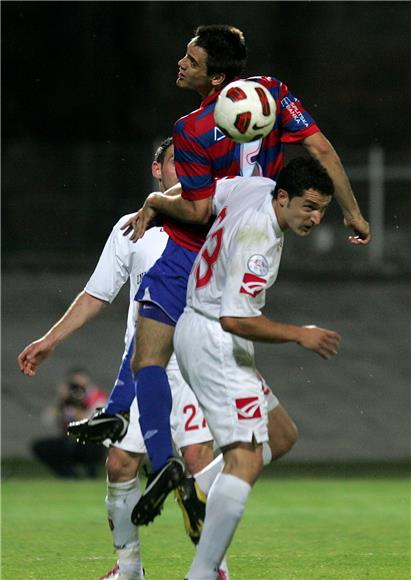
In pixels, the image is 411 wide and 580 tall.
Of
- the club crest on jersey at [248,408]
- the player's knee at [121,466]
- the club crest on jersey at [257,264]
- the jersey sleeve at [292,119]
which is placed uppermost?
the jersey sleeve at [292,119]

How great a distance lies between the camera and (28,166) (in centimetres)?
2148

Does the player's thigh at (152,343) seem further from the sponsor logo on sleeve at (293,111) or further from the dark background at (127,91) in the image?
the dark background at (127,91)

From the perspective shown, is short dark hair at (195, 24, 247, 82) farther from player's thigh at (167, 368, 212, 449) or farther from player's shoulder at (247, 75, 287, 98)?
player's thigh at (167, 368, 212, 449)

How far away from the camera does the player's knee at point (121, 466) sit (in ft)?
23.1

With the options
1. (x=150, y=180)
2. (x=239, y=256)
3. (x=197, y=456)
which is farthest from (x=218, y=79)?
(x=150, y=180)

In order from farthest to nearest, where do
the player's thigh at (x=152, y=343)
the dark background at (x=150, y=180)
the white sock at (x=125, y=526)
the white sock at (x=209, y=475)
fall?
1. the dark background at (x=150, y=180)
2. the white sock at (x=125, y=526)
3. the white sock at (x=209, y=475)
4. the player's thigh at (x=152, y=343)

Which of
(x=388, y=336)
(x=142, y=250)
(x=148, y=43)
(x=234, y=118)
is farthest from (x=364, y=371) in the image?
(x=234, y=118)

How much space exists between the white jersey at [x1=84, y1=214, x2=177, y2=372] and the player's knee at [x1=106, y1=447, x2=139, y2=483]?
0.55 m

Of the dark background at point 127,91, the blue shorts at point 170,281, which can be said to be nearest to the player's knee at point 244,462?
the blue shorts at point 170,281

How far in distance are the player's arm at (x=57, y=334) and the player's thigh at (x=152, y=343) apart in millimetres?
630

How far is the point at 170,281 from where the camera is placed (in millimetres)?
6520

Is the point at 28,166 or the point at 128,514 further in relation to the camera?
the point at 28,166

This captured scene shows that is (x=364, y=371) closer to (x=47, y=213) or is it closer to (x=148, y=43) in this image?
(x=47, y=213)

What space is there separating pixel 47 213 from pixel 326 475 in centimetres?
717
